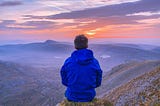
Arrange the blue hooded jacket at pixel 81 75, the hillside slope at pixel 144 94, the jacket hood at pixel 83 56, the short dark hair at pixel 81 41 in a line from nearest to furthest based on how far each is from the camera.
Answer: the short dark hair at pixel 81 41
the jacket hood at pixel 83 56
the blue hooded jacket at pixel 81 75
the hillside slope at pixel 144 94

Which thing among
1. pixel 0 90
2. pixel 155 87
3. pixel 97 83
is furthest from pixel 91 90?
pixel 0 90

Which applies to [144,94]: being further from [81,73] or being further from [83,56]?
[83,56]

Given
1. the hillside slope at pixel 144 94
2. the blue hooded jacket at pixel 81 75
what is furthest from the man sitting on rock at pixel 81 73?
the hillside slope at pixel 144 94

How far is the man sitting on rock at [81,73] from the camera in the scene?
15.2 metres

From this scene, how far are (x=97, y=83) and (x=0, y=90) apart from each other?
13978 centimetres

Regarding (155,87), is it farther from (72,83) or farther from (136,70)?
(136,70)

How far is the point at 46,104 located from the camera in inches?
3787

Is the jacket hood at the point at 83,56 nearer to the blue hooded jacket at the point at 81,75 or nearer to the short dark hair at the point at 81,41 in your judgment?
the blue hooded jacket at the point at 81,75

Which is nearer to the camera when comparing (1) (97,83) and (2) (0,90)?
(1) (97,83)

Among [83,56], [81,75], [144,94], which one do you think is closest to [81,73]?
[81,75]

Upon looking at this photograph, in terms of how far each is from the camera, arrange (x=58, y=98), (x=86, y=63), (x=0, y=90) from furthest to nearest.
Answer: (x=0, y=90)
(x=58, y=98)
(x=86, y=63)

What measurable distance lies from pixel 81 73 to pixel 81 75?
0.10 meters

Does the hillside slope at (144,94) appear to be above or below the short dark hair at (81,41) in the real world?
below

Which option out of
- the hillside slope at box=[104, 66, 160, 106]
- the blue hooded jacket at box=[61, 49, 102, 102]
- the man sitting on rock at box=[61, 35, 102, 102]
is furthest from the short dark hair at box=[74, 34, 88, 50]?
the hillside slope at box=[104, 66, 160, 106]
